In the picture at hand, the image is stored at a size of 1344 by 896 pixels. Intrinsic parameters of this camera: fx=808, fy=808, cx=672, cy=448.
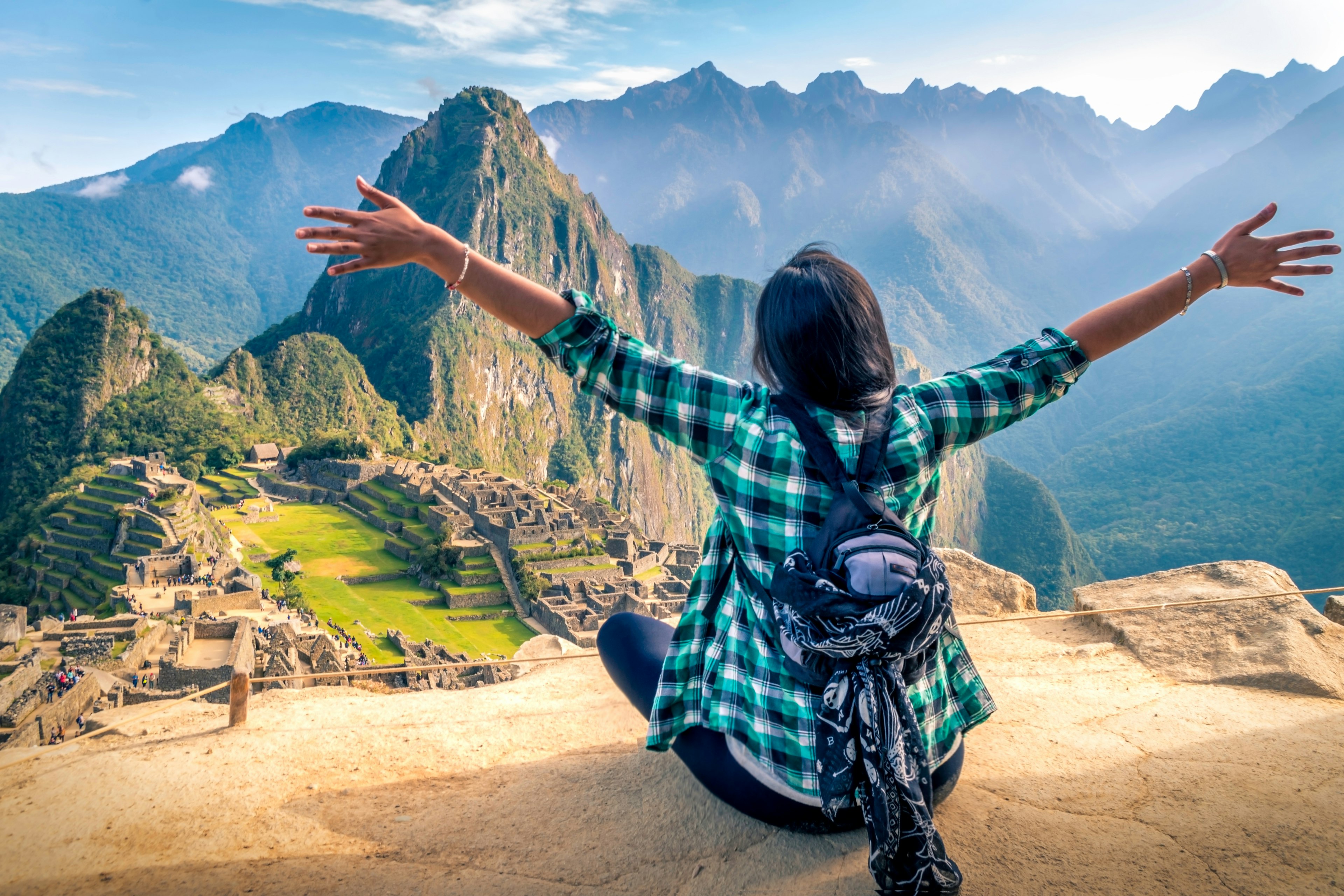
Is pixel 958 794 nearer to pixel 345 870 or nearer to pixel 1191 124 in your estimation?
pixel 345 870

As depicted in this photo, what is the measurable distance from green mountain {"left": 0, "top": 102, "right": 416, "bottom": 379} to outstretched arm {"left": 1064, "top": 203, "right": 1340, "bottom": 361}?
106 meters

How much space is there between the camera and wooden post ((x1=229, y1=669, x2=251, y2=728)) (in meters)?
2.81

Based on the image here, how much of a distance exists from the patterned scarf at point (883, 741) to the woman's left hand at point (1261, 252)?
1.36 meters

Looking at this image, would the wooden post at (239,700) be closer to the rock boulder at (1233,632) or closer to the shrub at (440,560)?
the rock boulder at (1233,632)

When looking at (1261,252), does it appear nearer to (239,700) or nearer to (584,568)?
(239,700)

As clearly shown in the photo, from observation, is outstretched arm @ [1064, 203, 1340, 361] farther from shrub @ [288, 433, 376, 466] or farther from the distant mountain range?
shrub @ [288, 433, 376, 466]

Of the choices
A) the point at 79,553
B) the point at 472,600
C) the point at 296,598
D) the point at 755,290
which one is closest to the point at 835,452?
the point at 472,600

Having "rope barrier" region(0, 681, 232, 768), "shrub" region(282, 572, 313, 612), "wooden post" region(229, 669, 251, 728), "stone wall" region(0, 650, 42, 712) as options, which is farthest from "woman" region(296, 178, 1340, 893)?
"shrub" region(282, 572, 313, 612)

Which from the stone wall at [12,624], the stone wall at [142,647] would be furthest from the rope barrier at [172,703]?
the stone wall at [12,624]

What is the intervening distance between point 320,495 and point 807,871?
37417 mm

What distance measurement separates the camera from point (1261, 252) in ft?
6.96

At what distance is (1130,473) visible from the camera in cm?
6538

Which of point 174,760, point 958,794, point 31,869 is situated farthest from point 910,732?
point 174,760

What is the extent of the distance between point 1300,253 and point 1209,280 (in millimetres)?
292
